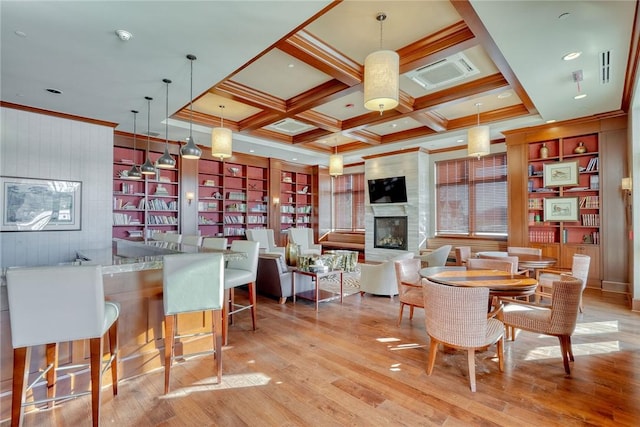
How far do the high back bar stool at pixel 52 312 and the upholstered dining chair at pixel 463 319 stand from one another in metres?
2.44

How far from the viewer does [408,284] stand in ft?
12.0

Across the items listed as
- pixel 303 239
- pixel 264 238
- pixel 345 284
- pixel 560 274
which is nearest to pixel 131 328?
pixel 345 284

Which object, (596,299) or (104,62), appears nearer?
(104,62)

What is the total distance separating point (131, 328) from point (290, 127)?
205 inches

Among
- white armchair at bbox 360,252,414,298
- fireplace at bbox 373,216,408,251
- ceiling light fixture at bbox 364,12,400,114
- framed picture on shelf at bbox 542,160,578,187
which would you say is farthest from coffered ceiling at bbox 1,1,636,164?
fireplace at bbox 373,216,408,251

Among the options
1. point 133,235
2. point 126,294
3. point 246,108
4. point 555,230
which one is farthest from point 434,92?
point 133,235

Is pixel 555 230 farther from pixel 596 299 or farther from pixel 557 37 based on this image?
pixel 557 37

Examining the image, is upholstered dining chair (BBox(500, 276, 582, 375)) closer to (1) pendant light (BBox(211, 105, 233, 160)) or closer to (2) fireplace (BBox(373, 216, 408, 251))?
(1) pendant light (BBox(211, 105, 233, 160))

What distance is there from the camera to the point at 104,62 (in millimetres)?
3381

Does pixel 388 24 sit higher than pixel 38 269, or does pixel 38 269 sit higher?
pixel 388 24

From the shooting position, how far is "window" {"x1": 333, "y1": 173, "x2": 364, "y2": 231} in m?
10.6

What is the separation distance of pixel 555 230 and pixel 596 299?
1.57 m

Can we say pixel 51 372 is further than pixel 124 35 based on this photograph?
No

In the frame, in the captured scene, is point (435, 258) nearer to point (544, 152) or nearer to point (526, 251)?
point (526, 251)
